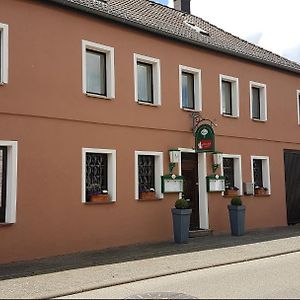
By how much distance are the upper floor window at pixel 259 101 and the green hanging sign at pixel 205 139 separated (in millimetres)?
4015

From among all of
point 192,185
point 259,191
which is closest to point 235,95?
point 259,191

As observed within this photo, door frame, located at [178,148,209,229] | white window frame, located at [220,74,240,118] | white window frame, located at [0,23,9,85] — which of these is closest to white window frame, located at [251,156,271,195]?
white window frame, located at [220,74,240,118]

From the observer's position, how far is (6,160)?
11398 millimetres

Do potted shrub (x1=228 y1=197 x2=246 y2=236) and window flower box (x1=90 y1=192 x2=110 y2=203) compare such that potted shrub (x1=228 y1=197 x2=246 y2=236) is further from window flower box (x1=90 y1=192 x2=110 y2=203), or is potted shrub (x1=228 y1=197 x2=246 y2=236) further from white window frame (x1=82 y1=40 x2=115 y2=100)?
white window frame (x1=82 y1=40 x2=115 y2=100)

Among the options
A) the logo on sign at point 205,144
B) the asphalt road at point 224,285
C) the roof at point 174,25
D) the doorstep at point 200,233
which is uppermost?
the roof at point 174,25

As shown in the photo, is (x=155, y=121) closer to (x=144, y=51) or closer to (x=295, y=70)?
(x=144, y=51)

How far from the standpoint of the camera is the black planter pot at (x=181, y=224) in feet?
45.6

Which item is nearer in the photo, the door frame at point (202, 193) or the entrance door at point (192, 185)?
the entrance door at point (192, 185)

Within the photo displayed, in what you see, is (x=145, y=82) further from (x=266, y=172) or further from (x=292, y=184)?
(x=292, y=184)

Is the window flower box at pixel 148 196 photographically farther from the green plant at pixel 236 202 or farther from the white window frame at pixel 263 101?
the white window frame at pixel 263 101

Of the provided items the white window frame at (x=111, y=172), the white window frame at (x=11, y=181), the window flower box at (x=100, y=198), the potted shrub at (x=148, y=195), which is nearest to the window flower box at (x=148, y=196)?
the potted shrub at (x=148, y=195)

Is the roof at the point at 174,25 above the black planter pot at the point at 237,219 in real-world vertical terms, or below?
above

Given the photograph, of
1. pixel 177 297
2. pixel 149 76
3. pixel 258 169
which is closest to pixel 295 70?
pixel 258 169

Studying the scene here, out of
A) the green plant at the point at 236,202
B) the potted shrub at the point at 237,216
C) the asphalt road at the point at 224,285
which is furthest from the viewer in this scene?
the green plant at the point at 236,202
